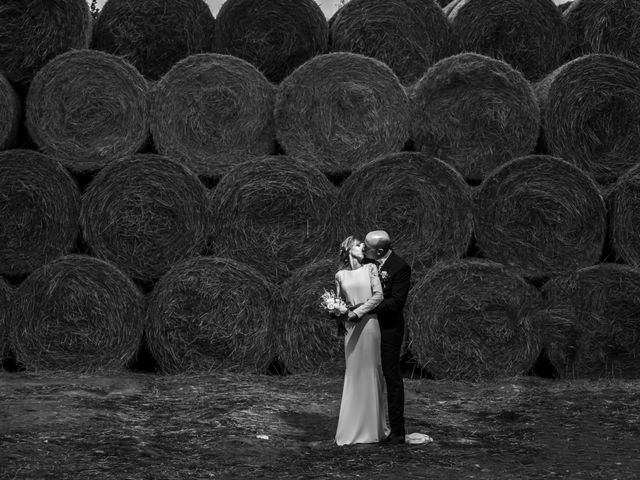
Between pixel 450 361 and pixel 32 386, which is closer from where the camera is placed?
pixel 32 386

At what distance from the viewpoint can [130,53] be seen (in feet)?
31.5

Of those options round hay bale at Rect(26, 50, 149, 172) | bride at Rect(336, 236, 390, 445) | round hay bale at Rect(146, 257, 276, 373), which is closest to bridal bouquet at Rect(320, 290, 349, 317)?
bride at Rect(336, 236, 390, 445)

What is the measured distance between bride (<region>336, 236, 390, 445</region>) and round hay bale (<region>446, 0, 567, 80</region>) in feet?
12.1

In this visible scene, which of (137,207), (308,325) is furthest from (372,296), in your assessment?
(137,207)

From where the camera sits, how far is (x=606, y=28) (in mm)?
9789

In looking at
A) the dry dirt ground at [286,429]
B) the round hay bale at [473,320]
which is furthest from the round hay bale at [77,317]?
the round hay bale at [473,320]

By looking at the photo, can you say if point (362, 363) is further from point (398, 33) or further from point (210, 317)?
point (398, 33)

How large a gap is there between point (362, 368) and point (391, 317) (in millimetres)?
370

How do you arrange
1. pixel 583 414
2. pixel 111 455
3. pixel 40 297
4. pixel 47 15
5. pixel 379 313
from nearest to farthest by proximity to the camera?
pixel 111 455, pixel 379 313, pixel 583 414, pixel 40 297, pixel 47 15

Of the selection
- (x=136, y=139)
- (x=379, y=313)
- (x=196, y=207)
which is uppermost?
(x=136, y=139)

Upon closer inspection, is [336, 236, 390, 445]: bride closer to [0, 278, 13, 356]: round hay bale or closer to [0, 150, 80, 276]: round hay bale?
[0, 150, 80, 276]: round hay bale

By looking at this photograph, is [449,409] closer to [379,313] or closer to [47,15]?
[379,313]

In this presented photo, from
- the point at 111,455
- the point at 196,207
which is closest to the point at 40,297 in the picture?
the point at 196,207

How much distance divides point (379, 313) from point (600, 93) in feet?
11.9
